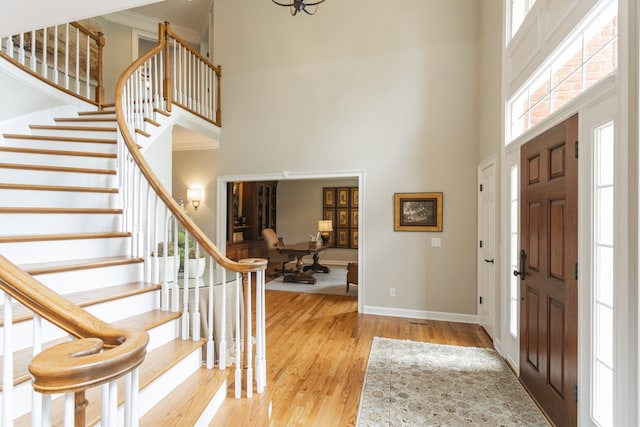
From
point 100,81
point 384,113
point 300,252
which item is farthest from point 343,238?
point 100,81

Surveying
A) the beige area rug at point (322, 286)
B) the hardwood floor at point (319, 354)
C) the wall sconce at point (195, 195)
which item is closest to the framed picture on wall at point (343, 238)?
the beige area rug at point (322, 286)

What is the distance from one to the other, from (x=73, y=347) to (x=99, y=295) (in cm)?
143

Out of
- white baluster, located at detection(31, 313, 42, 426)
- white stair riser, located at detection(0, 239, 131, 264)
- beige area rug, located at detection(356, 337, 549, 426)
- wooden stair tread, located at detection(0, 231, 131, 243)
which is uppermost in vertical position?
wooden stair tread, located at detection(0, 231, 131, 243)

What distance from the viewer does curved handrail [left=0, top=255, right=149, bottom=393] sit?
611 millimetres

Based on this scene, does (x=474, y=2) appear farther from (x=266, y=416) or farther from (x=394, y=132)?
(x=266, y=416)

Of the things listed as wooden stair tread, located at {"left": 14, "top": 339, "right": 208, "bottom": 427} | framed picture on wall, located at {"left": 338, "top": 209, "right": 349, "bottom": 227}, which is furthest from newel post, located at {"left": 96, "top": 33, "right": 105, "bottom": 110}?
framed picture on wall, located at {"left": 338, "top": 209, "right": 349, "bottom": 227}

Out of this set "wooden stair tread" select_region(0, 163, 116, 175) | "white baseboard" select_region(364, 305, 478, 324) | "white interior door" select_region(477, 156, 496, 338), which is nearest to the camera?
"wooden stair tread" select_region(0, 163, 116, 175)

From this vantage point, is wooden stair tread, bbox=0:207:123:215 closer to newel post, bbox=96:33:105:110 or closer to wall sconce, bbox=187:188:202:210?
newel post, bbox=96:33:105:110

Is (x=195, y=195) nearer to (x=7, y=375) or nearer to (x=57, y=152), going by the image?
(x=57, y=152)

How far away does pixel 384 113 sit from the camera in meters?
4.42

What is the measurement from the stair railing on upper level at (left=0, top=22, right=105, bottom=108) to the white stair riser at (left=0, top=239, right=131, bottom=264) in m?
2.20

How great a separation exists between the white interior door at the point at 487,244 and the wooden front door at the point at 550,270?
834 mm

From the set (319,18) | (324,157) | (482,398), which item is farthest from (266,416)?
(319,18)

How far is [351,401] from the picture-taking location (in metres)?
2.33
